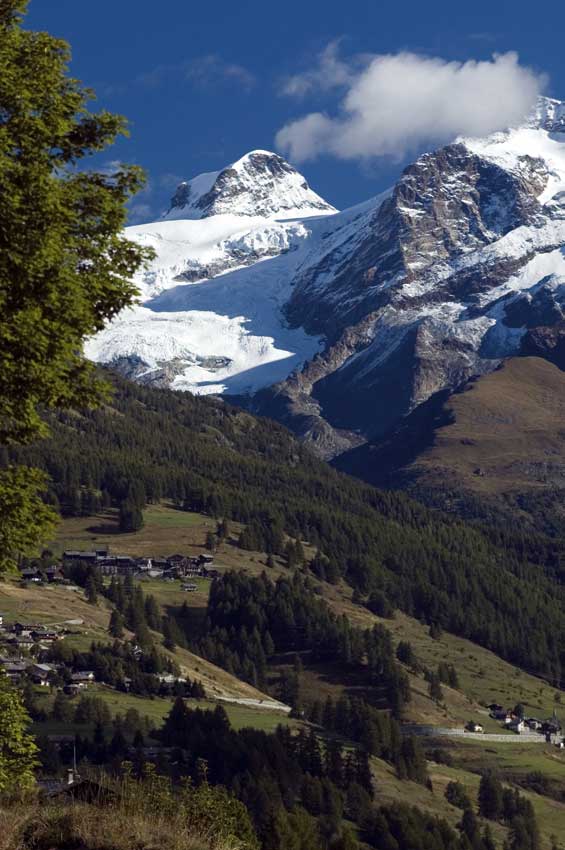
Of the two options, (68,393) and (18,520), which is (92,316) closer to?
(68,393)

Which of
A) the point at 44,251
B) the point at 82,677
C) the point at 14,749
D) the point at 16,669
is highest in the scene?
the point at 44,251

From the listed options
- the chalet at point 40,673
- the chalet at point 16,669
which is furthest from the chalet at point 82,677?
the chalet at point 16,669

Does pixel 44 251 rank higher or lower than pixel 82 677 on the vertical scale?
higher

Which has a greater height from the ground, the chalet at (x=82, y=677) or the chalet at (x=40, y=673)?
the chalet at (x=40, y=673)

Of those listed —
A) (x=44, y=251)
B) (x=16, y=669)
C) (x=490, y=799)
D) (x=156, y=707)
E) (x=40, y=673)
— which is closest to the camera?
(x=44, y=251)

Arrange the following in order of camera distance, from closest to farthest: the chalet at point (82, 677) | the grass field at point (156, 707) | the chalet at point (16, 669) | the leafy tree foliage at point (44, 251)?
1. the leafy tree foliage at point (44, 251)
2. the grass field at point (156, 707)
3. the chalet at point (16, 669)
4. the chalet at point (82, 677)

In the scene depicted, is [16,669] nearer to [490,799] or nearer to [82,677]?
[82,677]

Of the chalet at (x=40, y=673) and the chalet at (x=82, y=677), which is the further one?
the chalet at (x=82, y=677)

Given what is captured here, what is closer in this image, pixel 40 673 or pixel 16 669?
pixel 16 669

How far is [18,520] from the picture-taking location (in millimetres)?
25922

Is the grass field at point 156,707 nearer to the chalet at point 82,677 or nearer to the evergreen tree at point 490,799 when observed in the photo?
the chalet at point 82,677

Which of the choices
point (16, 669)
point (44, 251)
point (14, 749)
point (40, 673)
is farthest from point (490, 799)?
point (44, 251)

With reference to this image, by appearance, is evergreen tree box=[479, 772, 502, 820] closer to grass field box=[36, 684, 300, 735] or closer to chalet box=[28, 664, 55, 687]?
grass field box=[36, 684, 300, 735]

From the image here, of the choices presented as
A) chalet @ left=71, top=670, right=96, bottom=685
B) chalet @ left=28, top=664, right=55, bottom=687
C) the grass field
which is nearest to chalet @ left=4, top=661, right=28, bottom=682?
chalet @ left=28, top=664, right=55, bottom=687
